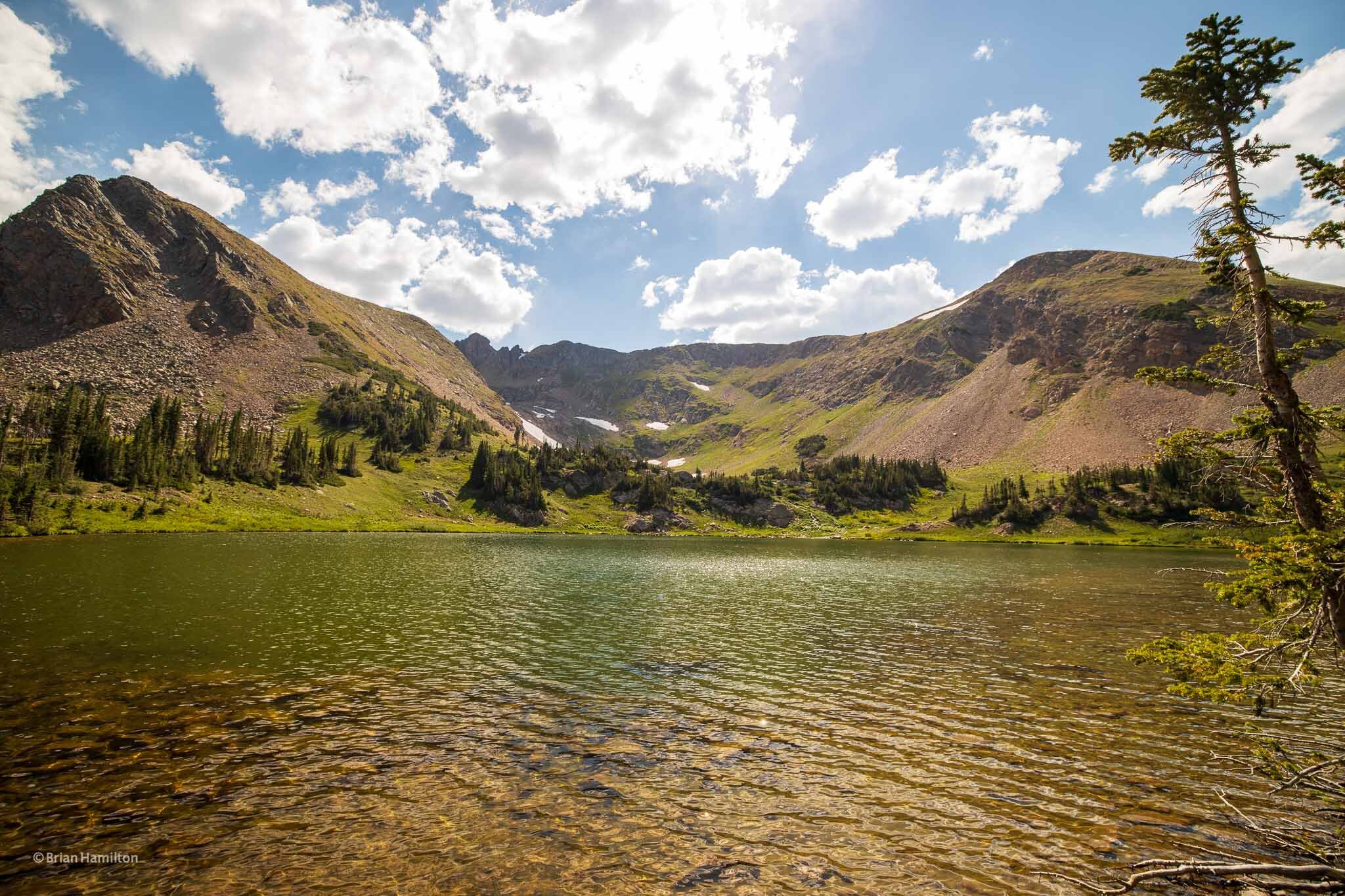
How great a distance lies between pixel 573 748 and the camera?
18734 millimetres

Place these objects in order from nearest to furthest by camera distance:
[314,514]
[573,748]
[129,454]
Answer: [573,748] → [129,454] → [314,514]

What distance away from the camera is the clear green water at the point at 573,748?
40.7 ft

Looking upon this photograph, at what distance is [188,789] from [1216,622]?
65.0m

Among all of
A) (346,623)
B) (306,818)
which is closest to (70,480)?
(346,623)

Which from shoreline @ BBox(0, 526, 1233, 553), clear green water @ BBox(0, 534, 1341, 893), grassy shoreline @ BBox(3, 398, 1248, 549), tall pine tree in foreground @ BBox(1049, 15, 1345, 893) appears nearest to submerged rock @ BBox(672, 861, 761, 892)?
clear green water @ BBox(0, 534, 1341, 893)

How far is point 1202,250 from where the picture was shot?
15758 millimetres

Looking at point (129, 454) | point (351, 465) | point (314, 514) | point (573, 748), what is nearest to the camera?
point (573, 748)

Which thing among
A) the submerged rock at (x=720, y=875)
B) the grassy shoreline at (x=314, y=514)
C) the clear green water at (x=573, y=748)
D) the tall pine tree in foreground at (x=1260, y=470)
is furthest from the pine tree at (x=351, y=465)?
the tall pine tree in foreground at (x=1260, y=470)

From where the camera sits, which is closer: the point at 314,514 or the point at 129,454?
the point at 129,454

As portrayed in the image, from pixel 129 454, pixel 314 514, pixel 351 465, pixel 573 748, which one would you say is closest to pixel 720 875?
pixel 573 748

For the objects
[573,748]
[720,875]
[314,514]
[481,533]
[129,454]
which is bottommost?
[481,533]

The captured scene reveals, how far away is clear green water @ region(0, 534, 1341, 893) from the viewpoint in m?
12.4

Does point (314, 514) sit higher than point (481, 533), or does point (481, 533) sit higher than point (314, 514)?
point (314, 514)

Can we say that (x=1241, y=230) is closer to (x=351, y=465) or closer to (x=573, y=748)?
(x=573, y=748)
